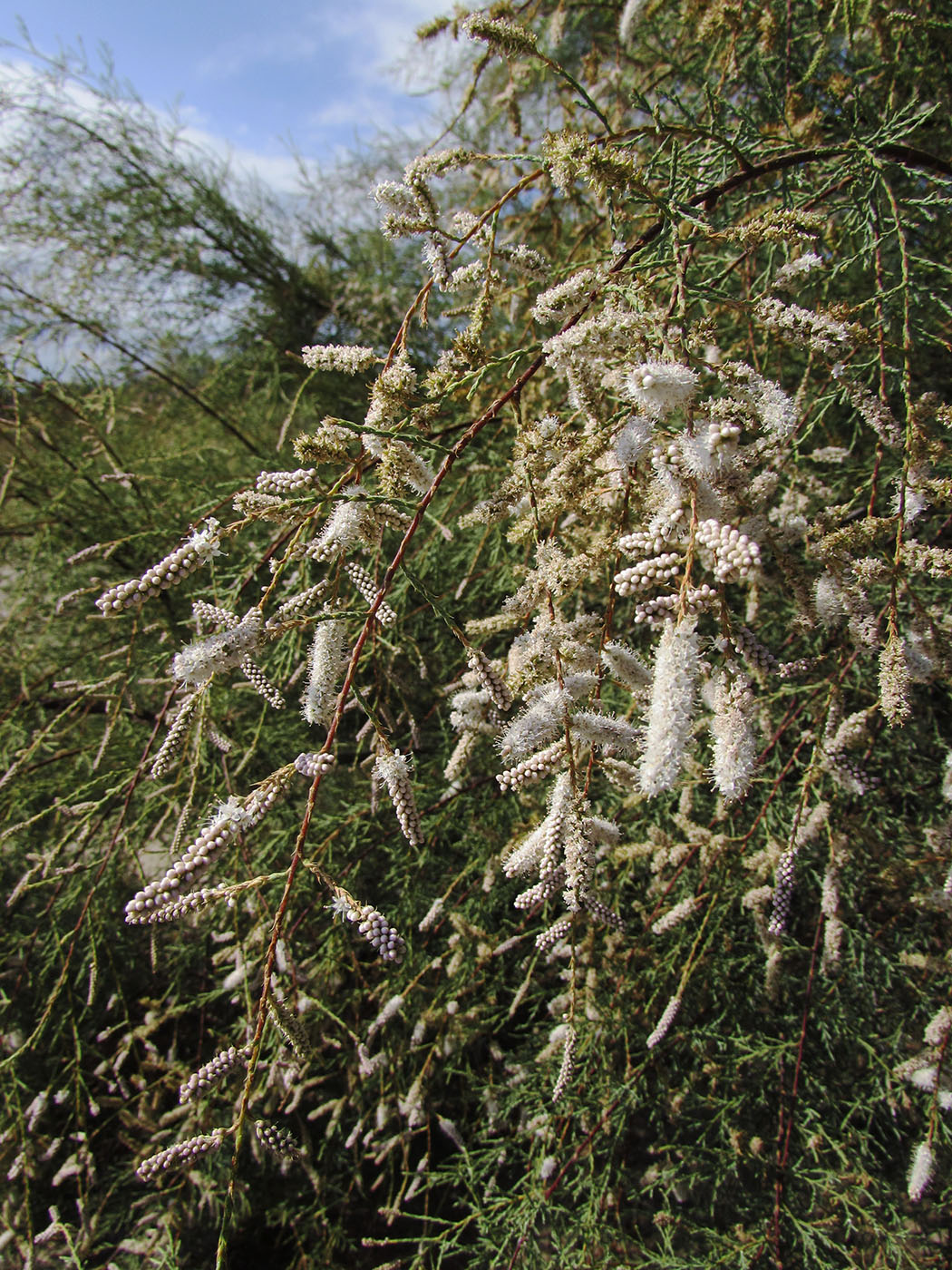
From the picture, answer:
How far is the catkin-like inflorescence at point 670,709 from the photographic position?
768 mm

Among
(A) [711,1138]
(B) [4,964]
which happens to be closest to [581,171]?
(A) [711,1138]

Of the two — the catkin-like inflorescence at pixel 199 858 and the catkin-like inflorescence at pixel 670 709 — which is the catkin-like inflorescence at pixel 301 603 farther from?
the catkin-like inflorescence at pixel 670 709

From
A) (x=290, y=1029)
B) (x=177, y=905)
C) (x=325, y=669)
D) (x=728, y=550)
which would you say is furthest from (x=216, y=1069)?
(x=728, y=550)

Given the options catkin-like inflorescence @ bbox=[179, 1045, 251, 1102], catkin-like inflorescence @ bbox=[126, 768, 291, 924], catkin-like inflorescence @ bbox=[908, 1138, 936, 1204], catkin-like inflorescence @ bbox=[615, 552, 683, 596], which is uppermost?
catkin-like inflorescence @ bbox=[615, 552, 683, 596]

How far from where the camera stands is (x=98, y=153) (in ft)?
10.5

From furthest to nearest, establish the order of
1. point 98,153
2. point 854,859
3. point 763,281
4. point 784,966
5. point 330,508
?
1. point 98,153
2. point 784,966
3. point 854,859
4. point 763,281
5. point 330,508

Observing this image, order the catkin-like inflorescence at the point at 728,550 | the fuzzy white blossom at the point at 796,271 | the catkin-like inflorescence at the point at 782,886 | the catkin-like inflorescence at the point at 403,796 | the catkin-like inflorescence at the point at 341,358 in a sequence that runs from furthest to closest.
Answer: the catkin-like inflorescence at the point at 782,886 → the fuzzy white blossom at the point at 796,271 → the catkin-like inflorescence at the point at 341,358 → the catkin-like inflorescence at the point at 403,796 → the catkin-like inflorescence at the point at 728,550

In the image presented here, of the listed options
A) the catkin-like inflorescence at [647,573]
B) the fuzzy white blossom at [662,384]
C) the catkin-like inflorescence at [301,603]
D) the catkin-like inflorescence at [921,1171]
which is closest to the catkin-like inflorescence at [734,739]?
the catkin-like inflorescence at [647,573]

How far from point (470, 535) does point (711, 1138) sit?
2.06 m

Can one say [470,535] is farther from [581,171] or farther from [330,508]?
[581,171]

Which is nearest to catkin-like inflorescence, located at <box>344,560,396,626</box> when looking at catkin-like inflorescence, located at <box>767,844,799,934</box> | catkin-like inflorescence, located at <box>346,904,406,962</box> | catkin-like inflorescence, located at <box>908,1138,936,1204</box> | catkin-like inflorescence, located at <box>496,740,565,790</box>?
catkin-like inflorescence, located at <box>496,740,565,790</box>

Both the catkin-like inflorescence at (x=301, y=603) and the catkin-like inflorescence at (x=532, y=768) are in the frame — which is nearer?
the catkin-like inflorescence at (x=532, y=768)

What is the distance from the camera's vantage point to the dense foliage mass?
96cm

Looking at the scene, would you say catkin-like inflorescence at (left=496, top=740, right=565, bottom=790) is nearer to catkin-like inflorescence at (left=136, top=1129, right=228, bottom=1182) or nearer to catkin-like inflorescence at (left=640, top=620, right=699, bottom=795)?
catkin-like inflorescence at (left=640, top=620, right=699, bottom=795)
